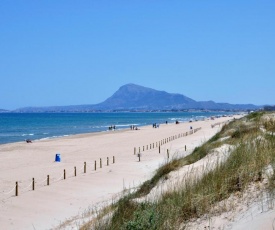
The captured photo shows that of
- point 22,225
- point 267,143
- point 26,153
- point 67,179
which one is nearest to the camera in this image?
point 267,143

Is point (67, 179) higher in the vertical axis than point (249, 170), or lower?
lower

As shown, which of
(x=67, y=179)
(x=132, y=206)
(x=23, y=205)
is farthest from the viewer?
(x=67, y=179)

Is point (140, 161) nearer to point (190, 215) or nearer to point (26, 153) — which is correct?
point (26, 153)

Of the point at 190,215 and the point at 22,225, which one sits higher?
the point at 190,215

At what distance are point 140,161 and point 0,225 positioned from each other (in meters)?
15.9

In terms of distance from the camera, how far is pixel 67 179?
19984 mm

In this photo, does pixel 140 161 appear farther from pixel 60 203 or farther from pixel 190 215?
pixel 190 215

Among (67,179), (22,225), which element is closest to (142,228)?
(22,225)

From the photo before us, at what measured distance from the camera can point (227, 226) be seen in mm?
5023

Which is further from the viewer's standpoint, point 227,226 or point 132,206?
point 132,206

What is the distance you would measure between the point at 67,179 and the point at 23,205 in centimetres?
576

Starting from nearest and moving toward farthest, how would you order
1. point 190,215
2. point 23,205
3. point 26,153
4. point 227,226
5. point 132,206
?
point 227,226 < point 190,215 < point 132,206 < point 23,205 < point 26,153

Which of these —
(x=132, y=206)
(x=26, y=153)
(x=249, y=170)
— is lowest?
(x=26, y=153)

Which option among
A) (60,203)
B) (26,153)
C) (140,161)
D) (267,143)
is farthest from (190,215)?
(26,153)
